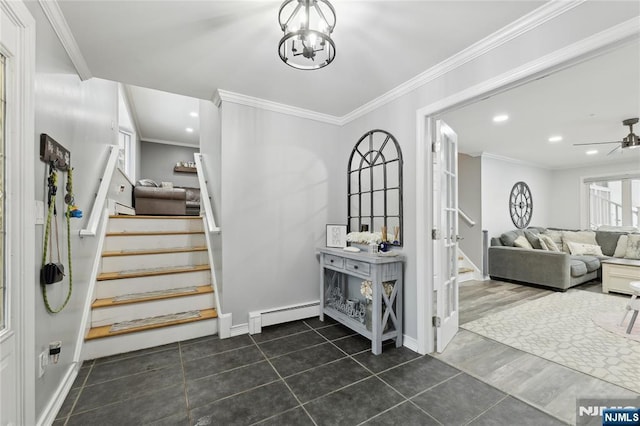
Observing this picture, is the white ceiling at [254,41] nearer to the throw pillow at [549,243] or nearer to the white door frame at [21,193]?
the white door frame at [21,193]

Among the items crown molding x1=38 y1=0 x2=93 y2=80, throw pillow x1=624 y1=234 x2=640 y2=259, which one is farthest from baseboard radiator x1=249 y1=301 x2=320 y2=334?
throw pillow x1=624 y1=234 x2=640 y2=259

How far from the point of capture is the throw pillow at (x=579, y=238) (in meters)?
5.48

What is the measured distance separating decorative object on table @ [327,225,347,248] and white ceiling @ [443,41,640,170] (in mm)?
1963

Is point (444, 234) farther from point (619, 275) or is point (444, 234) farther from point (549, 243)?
point (549, 243)

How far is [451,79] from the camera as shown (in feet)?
6.98

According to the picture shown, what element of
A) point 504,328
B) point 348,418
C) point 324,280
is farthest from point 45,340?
point 504,328

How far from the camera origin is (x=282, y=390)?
1.83 metres

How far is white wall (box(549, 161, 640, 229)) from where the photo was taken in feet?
20.1

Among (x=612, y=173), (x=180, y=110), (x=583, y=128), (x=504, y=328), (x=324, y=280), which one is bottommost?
(x=504, y=328)

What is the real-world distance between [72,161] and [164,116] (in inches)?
136

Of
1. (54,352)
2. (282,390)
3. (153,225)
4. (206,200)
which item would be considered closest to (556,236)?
(282,390)

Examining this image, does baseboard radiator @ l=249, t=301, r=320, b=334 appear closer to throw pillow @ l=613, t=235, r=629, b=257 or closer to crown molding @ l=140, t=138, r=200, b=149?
crown molding @ l=140, t=138, r=200, b=149

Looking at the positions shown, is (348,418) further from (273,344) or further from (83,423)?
(83,423)

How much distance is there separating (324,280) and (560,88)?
3135 millimetres
